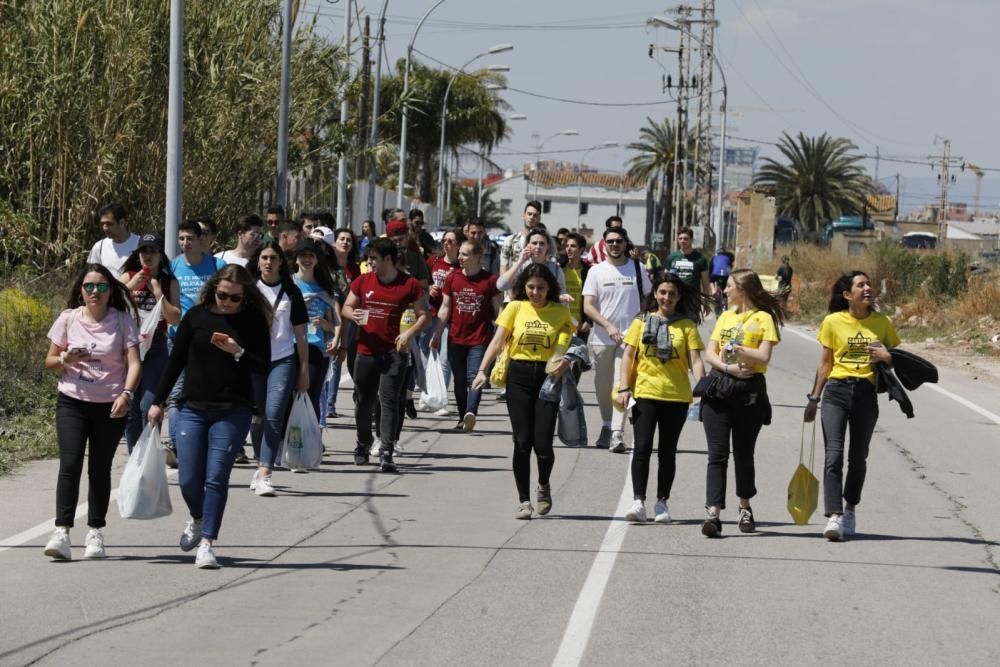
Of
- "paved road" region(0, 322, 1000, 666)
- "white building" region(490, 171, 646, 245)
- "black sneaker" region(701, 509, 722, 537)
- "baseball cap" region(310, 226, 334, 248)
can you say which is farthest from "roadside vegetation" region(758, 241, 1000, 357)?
"white building" region(490, 171, 646, 245)

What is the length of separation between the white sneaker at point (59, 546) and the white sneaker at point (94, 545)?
165 mm

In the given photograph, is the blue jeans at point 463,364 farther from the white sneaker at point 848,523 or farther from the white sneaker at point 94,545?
the white sneaker at point 94,545

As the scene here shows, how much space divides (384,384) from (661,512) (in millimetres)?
2921

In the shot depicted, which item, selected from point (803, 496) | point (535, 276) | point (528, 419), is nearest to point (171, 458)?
point (528, 419)

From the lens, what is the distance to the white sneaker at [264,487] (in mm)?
11070

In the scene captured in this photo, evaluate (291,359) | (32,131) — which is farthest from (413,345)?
(32,131)

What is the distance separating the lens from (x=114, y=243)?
11.9 meters

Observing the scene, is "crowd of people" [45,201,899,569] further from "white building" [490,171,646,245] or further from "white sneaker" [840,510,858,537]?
"white building" [490,171,646,245]

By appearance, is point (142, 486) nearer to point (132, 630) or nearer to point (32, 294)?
point (132, 630)

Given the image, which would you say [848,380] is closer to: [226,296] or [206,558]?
[226,296]

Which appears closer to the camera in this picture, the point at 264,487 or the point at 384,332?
the point at 264,487

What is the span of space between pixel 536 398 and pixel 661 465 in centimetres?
90

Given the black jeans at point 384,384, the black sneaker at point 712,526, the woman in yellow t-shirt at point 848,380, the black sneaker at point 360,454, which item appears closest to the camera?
the black sneaker at point 712,526

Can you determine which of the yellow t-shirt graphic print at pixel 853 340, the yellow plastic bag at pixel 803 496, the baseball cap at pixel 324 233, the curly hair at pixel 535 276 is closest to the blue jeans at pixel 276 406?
the curly hair at pixel 535 276
